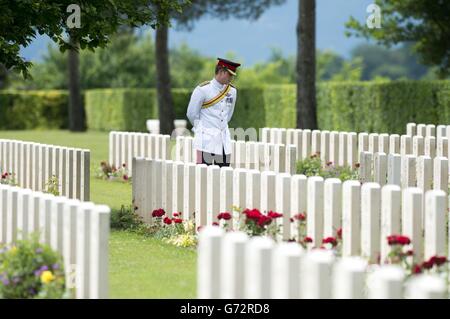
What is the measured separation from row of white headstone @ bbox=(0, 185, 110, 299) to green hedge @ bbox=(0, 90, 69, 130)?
36.5 m

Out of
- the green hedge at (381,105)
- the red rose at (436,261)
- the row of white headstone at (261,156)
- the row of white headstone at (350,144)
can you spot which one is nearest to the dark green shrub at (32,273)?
the red rose at (436,261)

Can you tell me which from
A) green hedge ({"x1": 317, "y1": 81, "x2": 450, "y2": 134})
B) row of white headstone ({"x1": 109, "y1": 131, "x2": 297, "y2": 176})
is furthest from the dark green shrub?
green hedge ({"x1": 317, "y1": 81, "x2": 450, "y2": 134})

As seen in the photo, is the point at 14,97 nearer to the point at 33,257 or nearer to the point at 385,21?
the point at 385,21

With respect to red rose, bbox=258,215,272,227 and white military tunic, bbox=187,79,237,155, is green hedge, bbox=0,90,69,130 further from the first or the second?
red rose, bbox=258,215,272,227

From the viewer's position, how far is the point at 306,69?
80.1 feet

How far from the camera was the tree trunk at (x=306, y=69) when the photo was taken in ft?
77.8

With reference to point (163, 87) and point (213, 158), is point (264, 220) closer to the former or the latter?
point (213, 158)

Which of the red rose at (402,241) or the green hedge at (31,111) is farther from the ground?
the green hedge at (31,111)

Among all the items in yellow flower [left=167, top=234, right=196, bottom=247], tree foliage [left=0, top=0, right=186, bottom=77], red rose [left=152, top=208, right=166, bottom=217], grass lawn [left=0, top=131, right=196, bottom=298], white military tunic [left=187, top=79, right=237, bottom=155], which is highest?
tree foliage [left=0, top=0, right=186, bottom=77]

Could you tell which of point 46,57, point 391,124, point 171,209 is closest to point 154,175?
point 171,209

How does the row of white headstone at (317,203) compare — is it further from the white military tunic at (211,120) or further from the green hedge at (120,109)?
the green hedge at (120,109)

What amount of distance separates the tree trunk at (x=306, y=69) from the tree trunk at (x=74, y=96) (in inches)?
729

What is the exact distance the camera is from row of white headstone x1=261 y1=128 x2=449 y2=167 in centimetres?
1627
